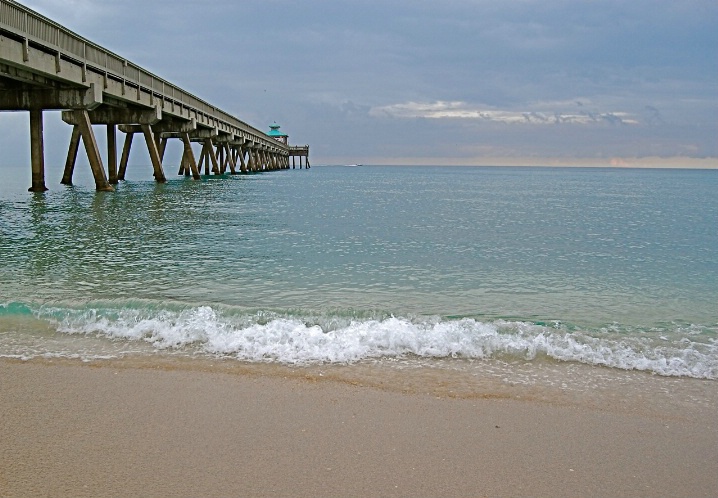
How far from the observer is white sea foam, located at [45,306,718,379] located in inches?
219

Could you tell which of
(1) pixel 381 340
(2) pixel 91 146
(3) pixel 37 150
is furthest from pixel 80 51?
(1) pixel 381 340

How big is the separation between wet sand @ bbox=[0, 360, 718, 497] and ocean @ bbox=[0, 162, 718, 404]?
0.65 m

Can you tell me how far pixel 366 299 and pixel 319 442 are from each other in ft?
15.6

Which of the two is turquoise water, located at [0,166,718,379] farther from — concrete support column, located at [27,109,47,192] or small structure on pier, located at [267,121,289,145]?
small structure on pier, located at [267,121,289,145]

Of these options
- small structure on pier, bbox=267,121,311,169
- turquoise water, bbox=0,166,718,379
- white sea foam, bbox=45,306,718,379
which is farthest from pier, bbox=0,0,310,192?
small structure on pier, bbox=267,121,311,169

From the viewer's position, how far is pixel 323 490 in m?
3.11

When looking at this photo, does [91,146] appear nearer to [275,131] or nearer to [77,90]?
[77,90]

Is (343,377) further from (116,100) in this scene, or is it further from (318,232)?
(116,100)

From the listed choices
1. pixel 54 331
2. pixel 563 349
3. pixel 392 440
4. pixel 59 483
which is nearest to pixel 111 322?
pixel 54 331

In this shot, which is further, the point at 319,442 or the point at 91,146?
the point at 91,146

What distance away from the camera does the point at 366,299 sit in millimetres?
8398

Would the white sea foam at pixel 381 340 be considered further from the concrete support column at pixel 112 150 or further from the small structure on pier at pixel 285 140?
the small structure on pier at pixel 285 140

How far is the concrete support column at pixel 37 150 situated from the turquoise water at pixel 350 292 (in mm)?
9649

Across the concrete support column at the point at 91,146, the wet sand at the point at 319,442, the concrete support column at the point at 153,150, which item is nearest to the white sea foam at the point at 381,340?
the wet sand at the point at 319,442
